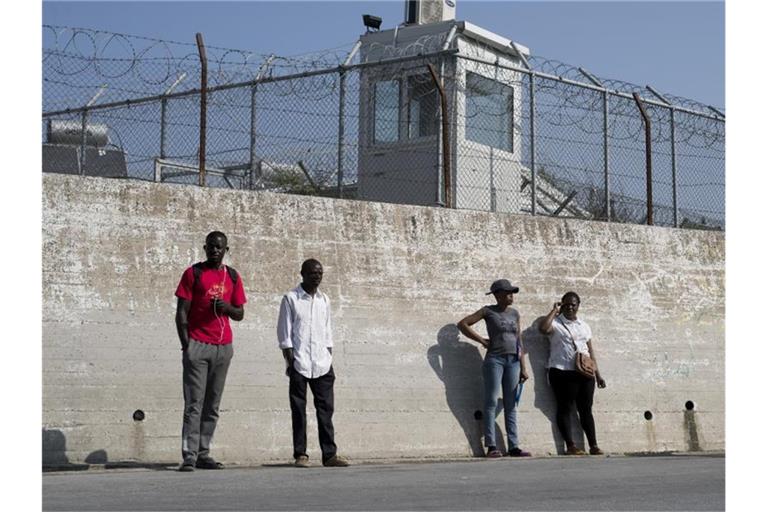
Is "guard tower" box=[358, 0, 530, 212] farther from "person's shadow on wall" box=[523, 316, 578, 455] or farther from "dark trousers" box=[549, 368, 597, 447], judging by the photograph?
"dark trousers" box=[549, 368, 597, 447]

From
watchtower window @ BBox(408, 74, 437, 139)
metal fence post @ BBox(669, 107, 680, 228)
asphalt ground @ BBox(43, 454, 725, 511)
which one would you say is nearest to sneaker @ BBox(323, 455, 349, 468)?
asphalt ground @ BBox(43, 454, 725, 511)

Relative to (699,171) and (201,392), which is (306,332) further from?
(699,171)

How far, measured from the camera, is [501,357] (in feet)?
40.4

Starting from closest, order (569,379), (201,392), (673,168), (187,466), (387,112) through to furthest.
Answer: (187,466), (201,392), (569,379), (387,112), (673,168)

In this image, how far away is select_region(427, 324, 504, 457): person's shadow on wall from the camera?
12391 millimetres

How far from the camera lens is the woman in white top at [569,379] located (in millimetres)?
12818

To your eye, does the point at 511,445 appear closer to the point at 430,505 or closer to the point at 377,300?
the point at 377,300

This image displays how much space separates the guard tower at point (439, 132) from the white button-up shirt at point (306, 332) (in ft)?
11.2

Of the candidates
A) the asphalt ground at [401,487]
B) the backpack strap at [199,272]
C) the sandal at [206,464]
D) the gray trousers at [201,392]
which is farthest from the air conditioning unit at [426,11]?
the sandal at [206,464]

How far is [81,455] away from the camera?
1023 cm

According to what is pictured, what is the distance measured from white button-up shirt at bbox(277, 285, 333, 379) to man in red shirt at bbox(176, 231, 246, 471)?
46cm

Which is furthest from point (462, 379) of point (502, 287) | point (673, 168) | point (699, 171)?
point (699, 171)

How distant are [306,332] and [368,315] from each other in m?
1.90

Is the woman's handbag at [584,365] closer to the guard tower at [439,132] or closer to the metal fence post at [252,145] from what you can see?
the guard tower at [439,132]
